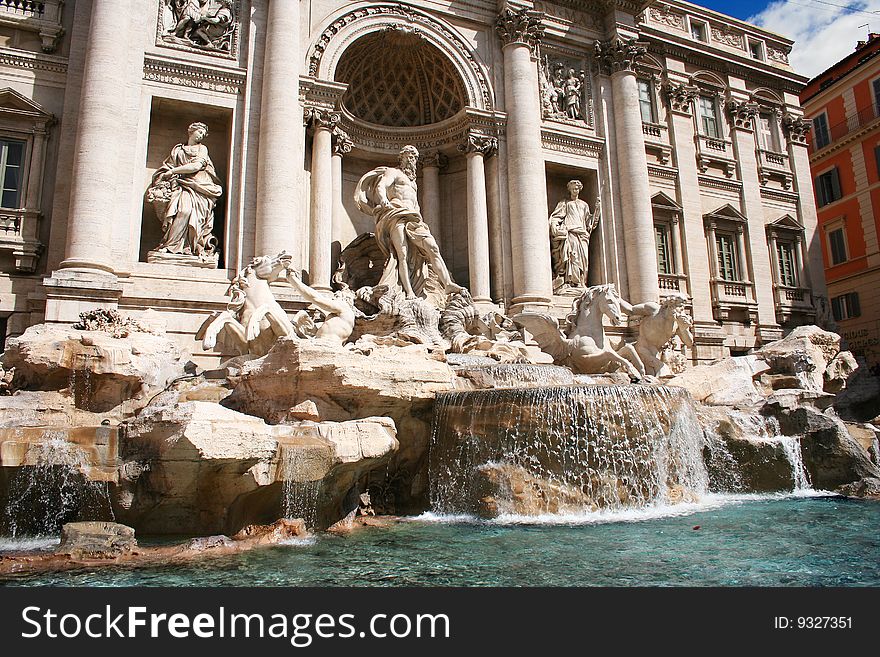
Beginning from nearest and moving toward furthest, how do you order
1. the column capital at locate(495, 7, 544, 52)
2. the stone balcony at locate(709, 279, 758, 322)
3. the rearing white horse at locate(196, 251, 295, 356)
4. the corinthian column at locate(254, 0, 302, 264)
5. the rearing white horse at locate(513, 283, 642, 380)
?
the rearing white horse at locate(196, 251, 295, 356) < the rearing white horse at locate(513, 283, 642, 380) < the corinthian column at locate(254, 0, 302, 264) < the column capital at locate(495, 7, 544, 52) < the stone balcony at locate(709, 279, 758, 322)

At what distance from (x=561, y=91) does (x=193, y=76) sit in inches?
396

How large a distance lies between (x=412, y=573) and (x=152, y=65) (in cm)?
1296

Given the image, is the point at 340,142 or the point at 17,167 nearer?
the point at 17,167

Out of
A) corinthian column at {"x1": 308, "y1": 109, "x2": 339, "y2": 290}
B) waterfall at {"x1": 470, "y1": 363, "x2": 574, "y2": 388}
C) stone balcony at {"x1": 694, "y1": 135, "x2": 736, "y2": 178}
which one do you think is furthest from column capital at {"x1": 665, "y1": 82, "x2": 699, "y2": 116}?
waterfall at {"x1": 470, "y1": 363, "x2": 574, "y2": 388}

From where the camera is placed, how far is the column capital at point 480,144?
16.8 m

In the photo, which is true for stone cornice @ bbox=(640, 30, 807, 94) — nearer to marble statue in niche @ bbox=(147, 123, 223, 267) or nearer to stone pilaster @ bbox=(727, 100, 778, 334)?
stone pilaster @ bbox=(727, 100, 778, 334)

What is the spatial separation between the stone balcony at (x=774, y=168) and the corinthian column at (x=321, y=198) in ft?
48.9

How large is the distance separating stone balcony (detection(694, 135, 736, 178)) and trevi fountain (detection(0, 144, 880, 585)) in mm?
9542

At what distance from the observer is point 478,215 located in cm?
1647

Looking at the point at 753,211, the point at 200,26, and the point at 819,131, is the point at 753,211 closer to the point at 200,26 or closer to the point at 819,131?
the point at 819,131

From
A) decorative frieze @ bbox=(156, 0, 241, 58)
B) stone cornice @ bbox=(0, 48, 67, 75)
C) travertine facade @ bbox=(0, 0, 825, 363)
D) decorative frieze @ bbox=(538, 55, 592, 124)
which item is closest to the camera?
travertine facade @ bbox=(0, 0, 825, 363)

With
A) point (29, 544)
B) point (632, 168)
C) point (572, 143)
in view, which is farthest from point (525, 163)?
point (29, 544)

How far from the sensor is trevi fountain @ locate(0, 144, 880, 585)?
215 inches
